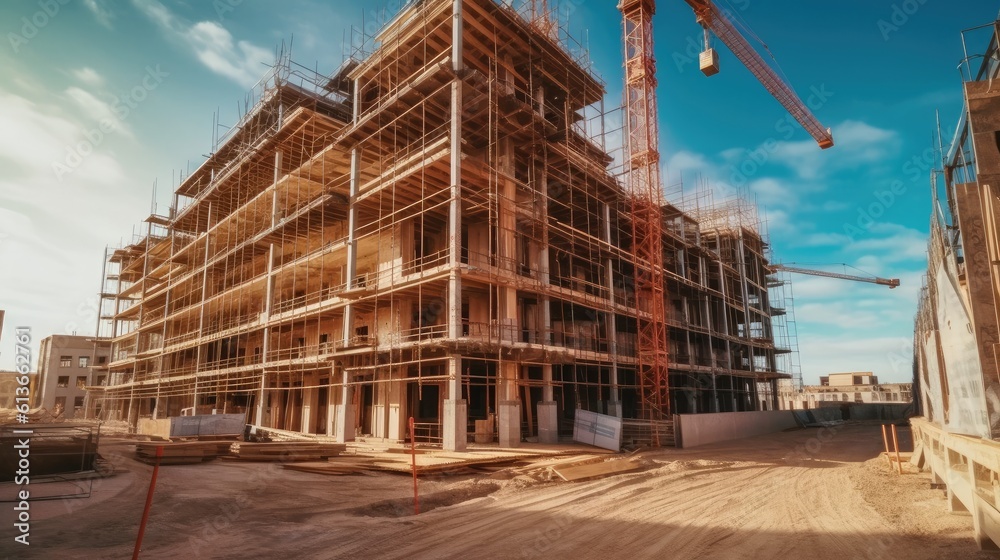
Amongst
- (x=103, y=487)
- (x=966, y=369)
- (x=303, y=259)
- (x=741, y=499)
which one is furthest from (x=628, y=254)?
(x=103, y=487)

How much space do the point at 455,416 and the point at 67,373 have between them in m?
68.9

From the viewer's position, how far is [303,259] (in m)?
28.1

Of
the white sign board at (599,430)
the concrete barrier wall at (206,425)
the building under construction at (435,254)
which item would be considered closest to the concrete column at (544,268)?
the building under construction at (435,254)

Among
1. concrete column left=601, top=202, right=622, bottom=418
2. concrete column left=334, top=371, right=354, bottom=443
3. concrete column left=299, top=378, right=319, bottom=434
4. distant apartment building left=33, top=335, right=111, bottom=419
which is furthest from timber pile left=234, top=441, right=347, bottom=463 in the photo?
distant apartment building left=33, top=335, right=111, bottom=419

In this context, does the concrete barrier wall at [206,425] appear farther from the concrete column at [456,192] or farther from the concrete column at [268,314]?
the concrete column at [456,192]

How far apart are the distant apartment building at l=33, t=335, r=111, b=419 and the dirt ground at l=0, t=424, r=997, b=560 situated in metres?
65.2

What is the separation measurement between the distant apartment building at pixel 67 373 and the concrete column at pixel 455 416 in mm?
61733

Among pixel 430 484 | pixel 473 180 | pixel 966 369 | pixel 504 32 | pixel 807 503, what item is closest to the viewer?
pixel 966 369

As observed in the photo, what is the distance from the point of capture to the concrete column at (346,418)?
73.7ft

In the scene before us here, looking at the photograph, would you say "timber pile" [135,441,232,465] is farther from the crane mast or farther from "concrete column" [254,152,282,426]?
the crane mast

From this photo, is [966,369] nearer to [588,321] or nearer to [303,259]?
[588,321]

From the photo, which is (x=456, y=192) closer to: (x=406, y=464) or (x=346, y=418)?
(x=406, y=464)

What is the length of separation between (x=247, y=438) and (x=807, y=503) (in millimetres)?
22257

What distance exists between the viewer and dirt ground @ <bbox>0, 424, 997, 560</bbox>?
21.8 ft
